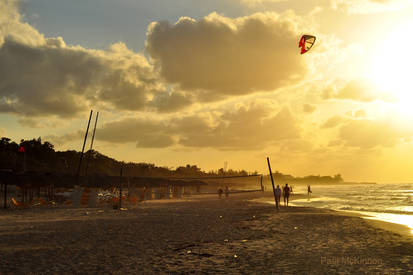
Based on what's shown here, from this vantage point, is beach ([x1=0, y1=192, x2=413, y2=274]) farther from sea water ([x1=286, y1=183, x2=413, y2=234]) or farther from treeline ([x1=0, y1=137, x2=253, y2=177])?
treeline ([x1=0, y1=137, x2=253, y2=177])

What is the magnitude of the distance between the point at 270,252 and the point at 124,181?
65.9 meters

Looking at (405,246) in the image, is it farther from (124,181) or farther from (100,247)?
(124,181)

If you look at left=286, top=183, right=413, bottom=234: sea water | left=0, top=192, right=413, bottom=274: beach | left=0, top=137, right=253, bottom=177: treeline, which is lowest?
left=286, top=183, right=413, bottom=234: sea water

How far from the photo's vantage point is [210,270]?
801 cm

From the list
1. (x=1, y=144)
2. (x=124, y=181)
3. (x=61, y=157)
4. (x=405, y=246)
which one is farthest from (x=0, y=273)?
(x=61, y=157)

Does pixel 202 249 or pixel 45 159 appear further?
pixel 45 159

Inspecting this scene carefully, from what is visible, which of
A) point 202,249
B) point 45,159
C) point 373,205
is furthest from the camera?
point 45,159

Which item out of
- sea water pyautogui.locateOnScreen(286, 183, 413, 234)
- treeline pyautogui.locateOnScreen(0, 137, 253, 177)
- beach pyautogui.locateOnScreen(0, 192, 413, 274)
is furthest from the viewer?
treeline pyautogui.locateOnScreen(0, 137, 253, 177)

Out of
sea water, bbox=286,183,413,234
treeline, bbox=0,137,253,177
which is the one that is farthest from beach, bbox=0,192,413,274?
treeline, bbox=0,137,253,177

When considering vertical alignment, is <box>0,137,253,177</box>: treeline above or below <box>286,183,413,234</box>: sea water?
above

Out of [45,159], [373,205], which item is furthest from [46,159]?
[373,205]

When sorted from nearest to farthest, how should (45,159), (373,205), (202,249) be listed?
(202,249) → (373,205) → (45,159)

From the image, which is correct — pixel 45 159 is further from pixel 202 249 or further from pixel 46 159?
Result: pixel 202 249

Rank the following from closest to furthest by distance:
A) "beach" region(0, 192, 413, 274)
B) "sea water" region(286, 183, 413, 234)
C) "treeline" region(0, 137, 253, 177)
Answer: "beach" region(0, 192, 413, 274) < "sea water" region(286, 183, 413, 234) < "treeline" region(0, 137, 253, 177)
